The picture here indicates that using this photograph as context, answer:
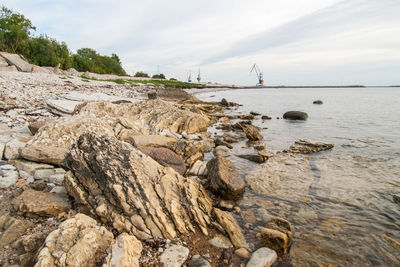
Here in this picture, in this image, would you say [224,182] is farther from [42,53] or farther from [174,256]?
[42,53]

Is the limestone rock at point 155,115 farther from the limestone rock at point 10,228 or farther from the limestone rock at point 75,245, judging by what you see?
the limestone rock at point 75,245

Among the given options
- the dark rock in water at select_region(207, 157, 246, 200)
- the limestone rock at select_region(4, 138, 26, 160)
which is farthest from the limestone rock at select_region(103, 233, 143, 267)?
the limestone rock at select_region(4, 138, 26, 160)

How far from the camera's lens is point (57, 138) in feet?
17.7

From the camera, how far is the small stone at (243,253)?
2.90 metres

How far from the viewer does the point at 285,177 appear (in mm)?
5652

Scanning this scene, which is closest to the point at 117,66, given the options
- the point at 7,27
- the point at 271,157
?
the point at 7,27

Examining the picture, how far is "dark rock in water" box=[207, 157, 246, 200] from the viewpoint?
14.4 ft

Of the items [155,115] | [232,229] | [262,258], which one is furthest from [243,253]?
[155,115]

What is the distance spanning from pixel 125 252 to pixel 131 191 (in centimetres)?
94

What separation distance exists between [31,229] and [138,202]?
4.64 feet

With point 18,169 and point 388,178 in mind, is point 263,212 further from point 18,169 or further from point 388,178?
point 18,169

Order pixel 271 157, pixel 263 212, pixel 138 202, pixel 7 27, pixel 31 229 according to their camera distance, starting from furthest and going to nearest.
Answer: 1. pixel 7 27
2. pixel 271 157
3. pixel 263 212
4. pixel 138 202
5. pixel 31 229

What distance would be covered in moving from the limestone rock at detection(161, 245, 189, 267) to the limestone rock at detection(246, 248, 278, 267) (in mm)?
812

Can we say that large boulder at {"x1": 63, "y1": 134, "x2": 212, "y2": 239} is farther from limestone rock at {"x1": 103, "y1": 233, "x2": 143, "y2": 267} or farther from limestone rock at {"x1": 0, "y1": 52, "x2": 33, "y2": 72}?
limestone rock at {"x1": 0, "y1": 52, "x2": 33, "y2": 72}
